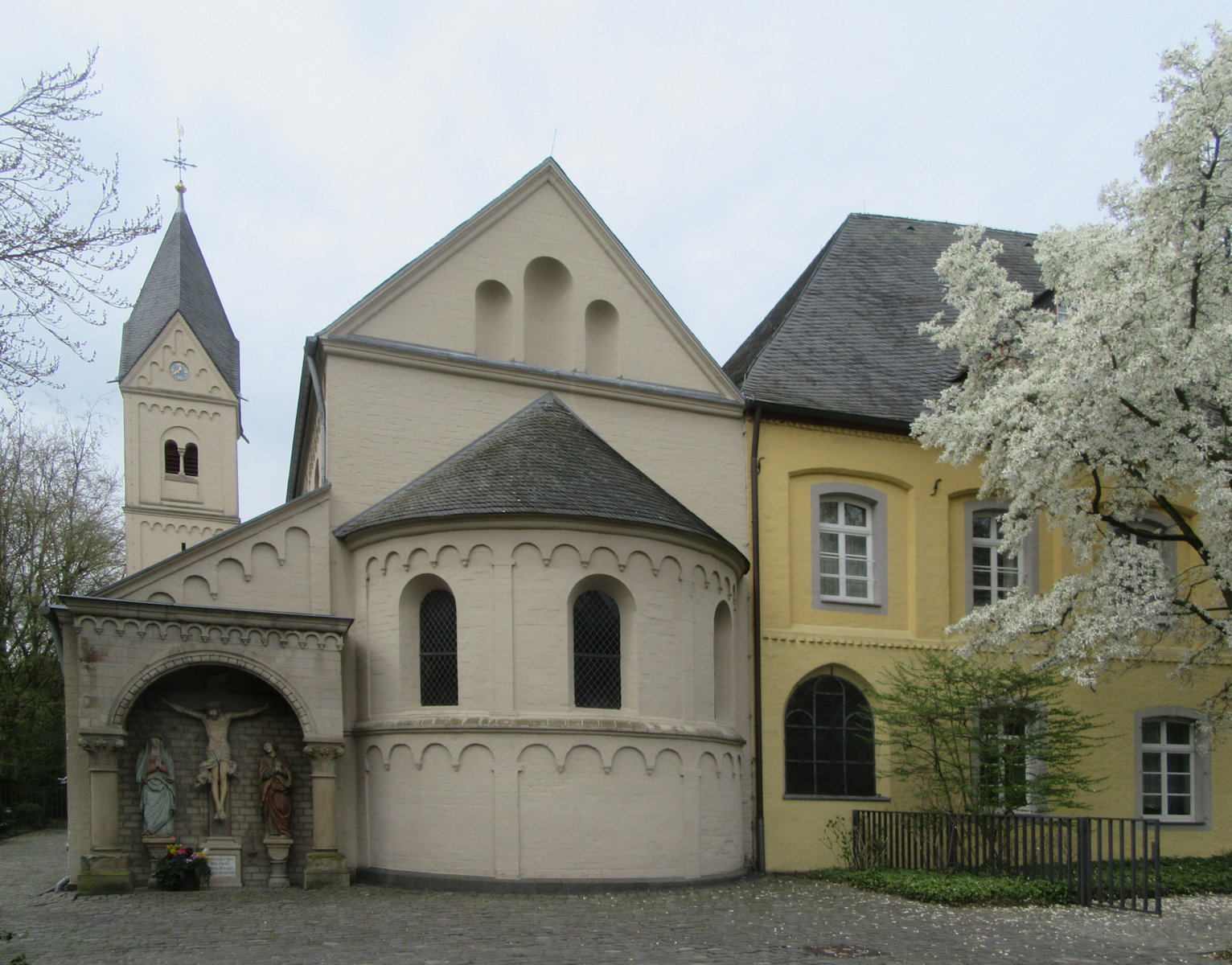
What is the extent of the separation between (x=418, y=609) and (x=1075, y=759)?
941 centimetres

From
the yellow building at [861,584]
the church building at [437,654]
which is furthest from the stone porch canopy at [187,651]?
the yellow building at [861,584]

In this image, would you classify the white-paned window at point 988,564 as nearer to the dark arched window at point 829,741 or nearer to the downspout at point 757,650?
the dark arched window at point 829,741

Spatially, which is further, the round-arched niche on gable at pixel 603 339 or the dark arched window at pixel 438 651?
the round-arched niche on gable at pixel 603 339

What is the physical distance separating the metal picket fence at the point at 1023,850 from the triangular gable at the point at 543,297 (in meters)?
7.15

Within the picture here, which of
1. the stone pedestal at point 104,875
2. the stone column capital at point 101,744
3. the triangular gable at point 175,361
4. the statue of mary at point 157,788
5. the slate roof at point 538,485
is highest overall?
the triangular gable at point 175,361

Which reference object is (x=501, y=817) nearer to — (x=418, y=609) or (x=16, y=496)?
(x=418, y=609)

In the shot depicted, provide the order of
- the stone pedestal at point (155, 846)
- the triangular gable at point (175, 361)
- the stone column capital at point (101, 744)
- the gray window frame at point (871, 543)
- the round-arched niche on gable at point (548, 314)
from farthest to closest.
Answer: the triangular gable at point (175, 361), the gray window frame at point (871, 543), the round-arched niche on gable at point (548, 314), the stone pedestal at point (155, 846), the stone column capital at point (101, 744)

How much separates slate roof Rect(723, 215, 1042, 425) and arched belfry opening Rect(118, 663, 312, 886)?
8929 millimetres

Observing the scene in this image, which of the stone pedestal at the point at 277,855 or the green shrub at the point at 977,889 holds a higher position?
the stone pedestal at the point at 277,855

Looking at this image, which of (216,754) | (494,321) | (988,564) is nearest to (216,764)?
(216,754)

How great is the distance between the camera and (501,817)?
1517 cm

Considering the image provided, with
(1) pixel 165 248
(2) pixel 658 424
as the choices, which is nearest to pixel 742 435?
(2) pixel 658 424

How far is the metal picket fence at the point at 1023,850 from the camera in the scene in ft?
47.8

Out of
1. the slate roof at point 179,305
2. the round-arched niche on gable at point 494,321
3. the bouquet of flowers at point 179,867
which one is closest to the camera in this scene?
the bouquet of flowers at point 179,867
